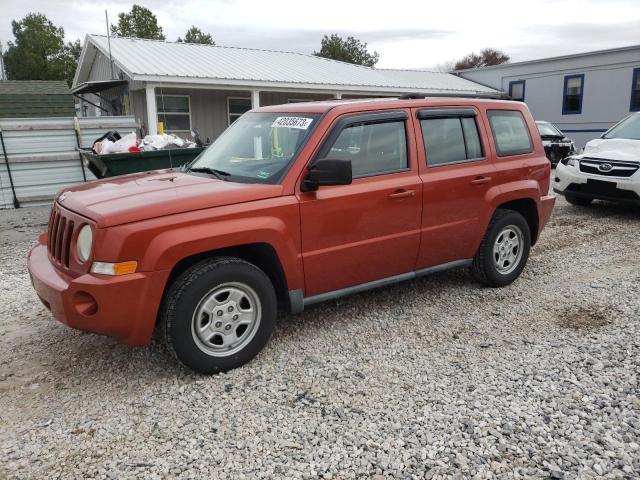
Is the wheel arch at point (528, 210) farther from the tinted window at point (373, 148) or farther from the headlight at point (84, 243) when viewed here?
the headlight at point (84, 243)

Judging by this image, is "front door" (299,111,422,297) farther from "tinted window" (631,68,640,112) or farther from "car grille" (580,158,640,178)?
"tinted window" (631,68,640,112)

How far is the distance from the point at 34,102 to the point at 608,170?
13915 millimetres

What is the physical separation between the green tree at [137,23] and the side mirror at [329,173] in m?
37.0

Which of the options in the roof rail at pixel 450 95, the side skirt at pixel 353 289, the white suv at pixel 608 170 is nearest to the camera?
the side skirt at pixel 353 289

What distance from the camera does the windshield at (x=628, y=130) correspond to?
29.9 ft

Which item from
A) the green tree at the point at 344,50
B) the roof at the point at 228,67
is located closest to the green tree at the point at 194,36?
the green tree at the point at 344,50

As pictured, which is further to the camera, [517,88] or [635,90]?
[517,88]

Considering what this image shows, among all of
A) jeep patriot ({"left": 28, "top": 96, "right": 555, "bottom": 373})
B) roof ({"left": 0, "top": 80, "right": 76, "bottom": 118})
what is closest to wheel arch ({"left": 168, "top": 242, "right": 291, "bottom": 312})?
jeep patriot ({"left": 28, "top": 96, "right": 555, "bottom": 373})

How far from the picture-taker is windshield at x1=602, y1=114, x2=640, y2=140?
29.9 ft

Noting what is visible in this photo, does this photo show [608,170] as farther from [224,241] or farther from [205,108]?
[205,108]

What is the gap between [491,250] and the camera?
5.11m

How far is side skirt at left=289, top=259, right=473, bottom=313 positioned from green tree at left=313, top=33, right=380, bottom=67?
1879 inches

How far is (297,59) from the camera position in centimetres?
2172

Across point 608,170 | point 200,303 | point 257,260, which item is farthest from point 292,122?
point 608,170
